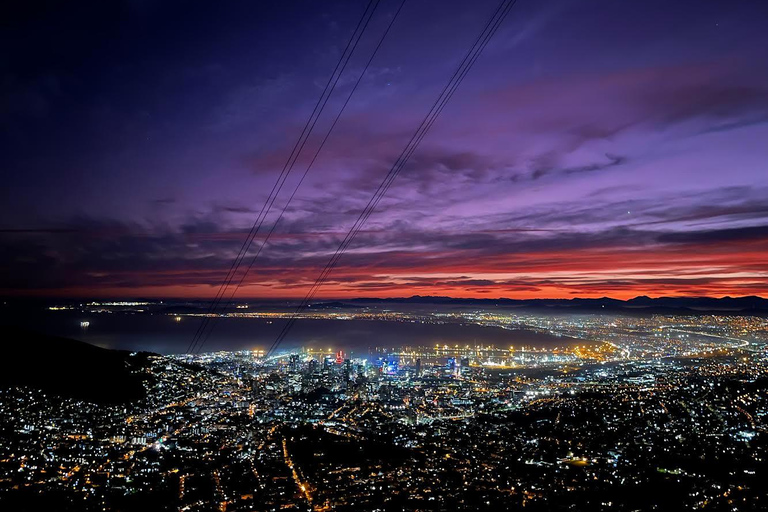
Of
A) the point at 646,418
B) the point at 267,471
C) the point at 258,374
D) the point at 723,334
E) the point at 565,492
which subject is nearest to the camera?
the point at 565,492

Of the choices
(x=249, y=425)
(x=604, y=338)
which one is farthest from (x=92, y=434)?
(x=604, y=338)

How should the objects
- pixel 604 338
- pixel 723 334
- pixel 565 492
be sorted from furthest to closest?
pixel 604 338 < pixel 723 334 < pixel 565 492

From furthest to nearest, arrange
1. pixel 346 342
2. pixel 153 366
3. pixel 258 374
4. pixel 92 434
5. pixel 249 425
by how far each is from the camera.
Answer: pixel 346 342 < pixel 258 374 < pixel 153 366 < pixel 249 425 < pixel 92 434

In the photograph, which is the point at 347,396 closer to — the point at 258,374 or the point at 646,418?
the point at 258,374

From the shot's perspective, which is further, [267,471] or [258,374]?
[258,374]

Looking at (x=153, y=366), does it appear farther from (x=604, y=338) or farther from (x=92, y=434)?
(x=604, y=338)

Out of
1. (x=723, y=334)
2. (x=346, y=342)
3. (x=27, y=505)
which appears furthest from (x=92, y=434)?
(x=723, y=334)
